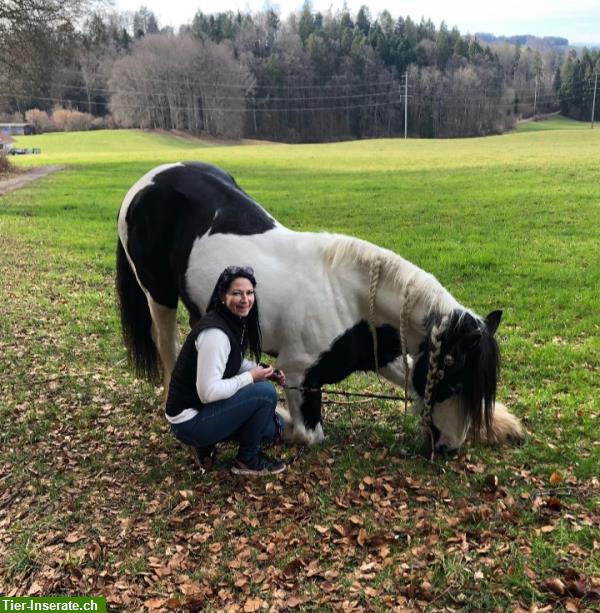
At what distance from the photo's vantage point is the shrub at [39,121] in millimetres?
92750

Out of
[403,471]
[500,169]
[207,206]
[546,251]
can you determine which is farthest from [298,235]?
[500,169]

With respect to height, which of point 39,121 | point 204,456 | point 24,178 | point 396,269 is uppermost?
point 396,269

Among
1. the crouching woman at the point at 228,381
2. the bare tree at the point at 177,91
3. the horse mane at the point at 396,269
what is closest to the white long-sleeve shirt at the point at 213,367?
the crouching woman at the point at 228,381

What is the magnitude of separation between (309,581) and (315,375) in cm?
157

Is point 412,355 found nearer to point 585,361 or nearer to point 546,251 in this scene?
point 585,361

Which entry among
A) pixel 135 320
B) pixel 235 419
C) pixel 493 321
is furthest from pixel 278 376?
pixel 135 320

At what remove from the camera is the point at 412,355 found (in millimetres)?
4297

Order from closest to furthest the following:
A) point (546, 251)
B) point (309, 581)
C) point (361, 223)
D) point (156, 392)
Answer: point (309, 581) < point (156, 392) < point (546, 251) < point (361, 223)

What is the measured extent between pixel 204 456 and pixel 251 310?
1243 millimetres

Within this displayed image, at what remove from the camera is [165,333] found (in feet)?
18.2

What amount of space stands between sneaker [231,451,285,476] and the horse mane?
1547 millimetres

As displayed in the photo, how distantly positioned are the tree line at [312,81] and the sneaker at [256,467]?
8579 cm

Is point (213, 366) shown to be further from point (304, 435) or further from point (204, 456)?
point (304, 435)

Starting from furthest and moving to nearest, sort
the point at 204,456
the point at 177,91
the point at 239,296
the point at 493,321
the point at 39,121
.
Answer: the point at 39,121 < the point at 177,91 < the point at 204,456 < the point at 493,321 < the point at 239,296
